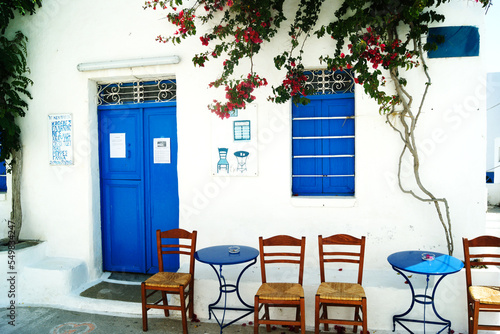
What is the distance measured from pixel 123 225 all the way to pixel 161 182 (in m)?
0.82

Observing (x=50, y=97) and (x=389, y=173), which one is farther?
(x=50, y=97)

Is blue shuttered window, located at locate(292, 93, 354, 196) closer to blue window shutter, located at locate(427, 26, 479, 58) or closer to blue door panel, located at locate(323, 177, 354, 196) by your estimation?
blue door panel, located at locate(323, 177, 354, 196)

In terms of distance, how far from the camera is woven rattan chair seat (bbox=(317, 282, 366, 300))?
309 centimetres

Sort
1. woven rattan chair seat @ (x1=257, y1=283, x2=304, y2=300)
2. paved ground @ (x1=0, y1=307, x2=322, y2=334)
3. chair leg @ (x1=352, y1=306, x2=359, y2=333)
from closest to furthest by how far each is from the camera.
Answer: woven rattan chair seat @ (x1=257, y1=283, x2=304, y2=300), chair leg @ (x1=352, y1=306, x2=359, y2=333), paved ground @ (x1=0, y1=307, x2=322, y2=334)

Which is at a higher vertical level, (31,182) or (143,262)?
(31,182)


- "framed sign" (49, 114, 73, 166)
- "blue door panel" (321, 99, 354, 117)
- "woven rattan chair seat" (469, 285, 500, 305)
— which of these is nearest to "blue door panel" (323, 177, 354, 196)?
"blue door panel" (321, 99, 354, 117)

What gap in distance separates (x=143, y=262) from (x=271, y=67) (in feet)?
9.77

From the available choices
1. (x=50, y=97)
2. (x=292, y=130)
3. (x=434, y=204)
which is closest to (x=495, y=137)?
(x=434, y=204)

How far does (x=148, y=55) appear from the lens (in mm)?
4523

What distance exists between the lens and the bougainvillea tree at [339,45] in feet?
12.2

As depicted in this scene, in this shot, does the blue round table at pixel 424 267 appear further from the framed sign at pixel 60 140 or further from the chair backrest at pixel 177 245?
the framed sign at pixel 60 140

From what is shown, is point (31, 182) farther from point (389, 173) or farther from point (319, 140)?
point (389, 173)

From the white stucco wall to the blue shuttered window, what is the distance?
0.56 feet

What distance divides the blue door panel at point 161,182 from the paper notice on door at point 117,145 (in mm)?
338
